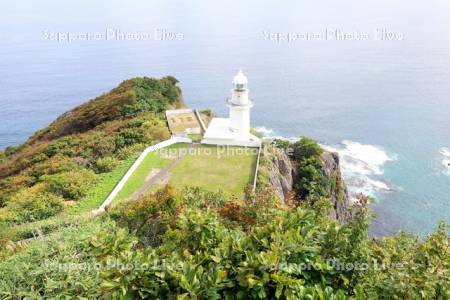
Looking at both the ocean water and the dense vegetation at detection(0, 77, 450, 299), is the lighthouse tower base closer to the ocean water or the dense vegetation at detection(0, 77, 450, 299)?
the dense vegetation at detection(0, 77, 450, 299)

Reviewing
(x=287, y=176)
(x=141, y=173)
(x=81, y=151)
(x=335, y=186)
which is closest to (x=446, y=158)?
(x=335, y=186)

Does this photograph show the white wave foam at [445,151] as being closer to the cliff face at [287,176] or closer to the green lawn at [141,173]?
the cliff face at [287,176]

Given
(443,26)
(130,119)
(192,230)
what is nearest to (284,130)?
(130,119)

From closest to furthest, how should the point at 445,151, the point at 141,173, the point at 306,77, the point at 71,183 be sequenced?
1. the point at 71,183
2. the point at 141,173
3. the point at 445,151
4. the point at 306,77

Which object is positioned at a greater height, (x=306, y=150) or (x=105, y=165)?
(x=306, y=150)

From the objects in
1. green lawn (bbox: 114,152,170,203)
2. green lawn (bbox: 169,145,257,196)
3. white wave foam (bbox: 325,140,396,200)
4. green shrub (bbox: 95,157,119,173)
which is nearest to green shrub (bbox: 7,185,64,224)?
green lawn (bbox: 114,152,170,203)

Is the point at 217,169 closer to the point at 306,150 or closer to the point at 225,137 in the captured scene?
the point at 225,137

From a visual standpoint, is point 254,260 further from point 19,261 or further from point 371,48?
point 371,48

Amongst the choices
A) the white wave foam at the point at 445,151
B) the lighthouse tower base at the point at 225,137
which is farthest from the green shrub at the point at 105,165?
the white wave foam at the point at 445,151
